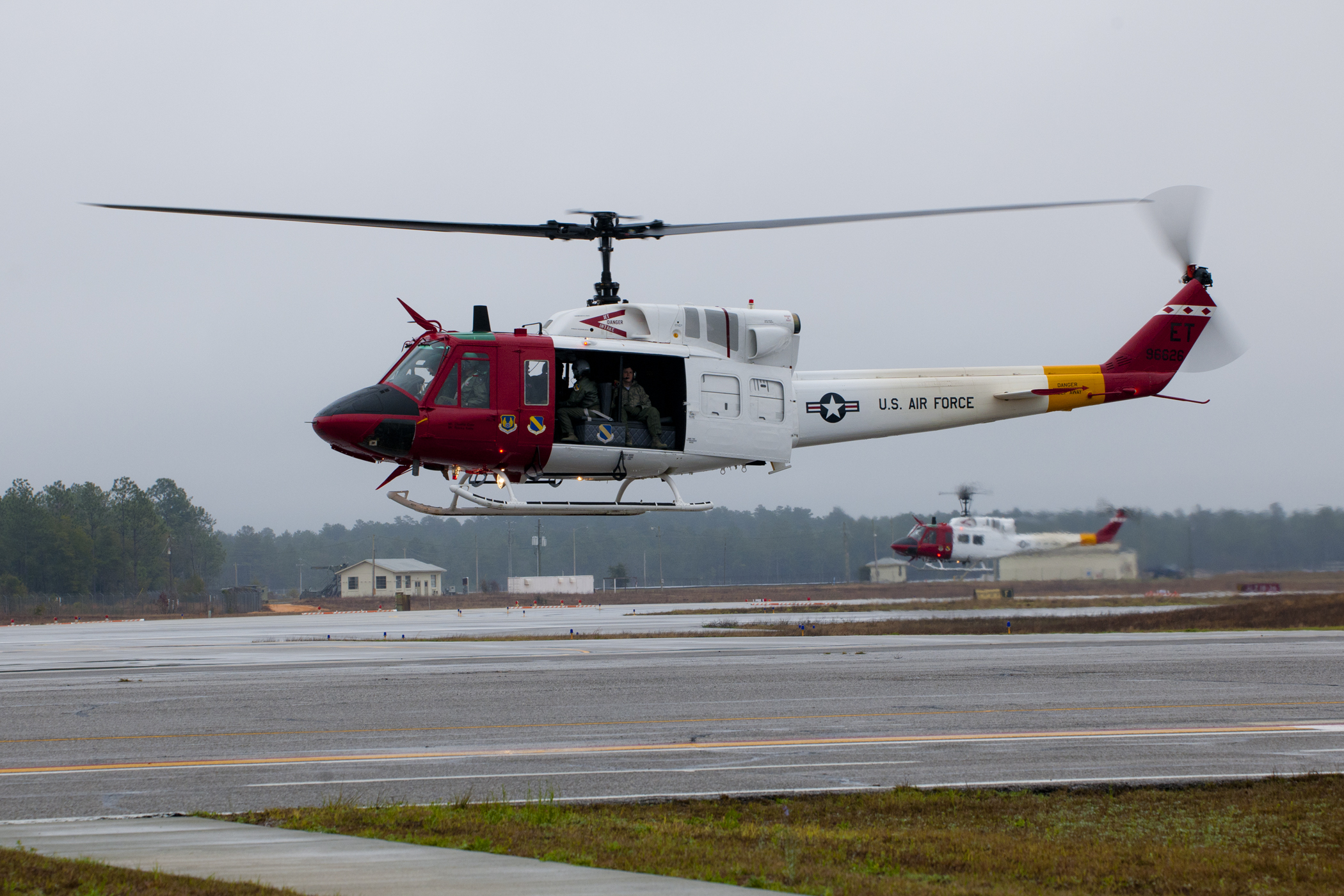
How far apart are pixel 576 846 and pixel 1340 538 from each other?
3965 cm

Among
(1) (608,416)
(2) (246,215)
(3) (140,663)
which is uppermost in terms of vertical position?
(2) (246,215)

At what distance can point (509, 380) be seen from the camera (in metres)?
18.5

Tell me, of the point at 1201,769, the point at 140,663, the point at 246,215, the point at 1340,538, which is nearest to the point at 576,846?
the point at 1201,769

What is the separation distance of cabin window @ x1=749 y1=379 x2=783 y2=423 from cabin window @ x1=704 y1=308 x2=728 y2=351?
0.92 metres

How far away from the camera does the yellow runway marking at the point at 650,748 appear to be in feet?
33.6

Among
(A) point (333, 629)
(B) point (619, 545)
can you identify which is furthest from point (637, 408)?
(B) point (619, 545)

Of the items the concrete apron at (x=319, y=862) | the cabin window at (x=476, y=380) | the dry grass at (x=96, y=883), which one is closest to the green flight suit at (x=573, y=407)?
the cabin window at (x=476, y=380)

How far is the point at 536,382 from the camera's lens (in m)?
18.6

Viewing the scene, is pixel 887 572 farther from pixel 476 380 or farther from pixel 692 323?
pixel 476 380

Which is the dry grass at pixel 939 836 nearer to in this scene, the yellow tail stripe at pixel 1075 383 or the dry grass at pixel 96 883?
the dry grass at pixel 96 883

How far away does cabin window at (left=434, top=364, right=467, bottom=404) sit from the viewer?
1828 cm

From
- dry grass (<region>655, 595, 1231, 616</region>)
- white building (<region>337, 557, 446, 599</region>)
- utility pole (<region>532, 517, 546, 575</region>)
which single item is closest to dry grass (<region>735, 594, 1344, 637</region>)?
dry grass (<region>655, 595, 1231, 616</region>)

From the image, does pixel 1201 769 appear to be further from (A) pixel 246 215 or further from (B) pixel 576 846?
(A) pixel 246 215

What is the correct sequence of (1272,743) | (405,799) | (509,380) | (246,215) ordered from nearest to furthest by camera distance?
(405,799), (1272,743), (246,215), (509,380)
